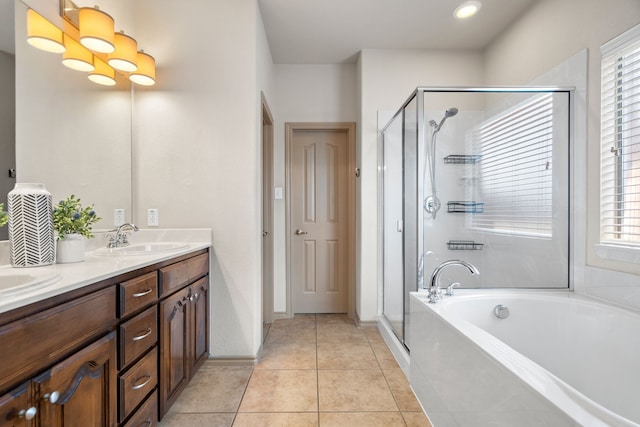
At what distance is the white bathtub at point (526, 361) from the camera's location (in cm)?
80

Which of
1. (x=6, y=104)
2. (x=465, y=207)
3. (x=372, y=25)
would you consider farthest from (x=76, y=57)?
(x=465, y=207)

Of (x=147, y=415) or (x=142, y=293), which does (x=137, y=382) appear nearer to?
(x=147, y=415)

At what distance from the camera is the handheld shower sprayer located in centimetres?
202

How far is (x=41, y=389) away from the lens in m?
0.79

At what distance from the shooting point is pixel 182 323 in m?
1.70

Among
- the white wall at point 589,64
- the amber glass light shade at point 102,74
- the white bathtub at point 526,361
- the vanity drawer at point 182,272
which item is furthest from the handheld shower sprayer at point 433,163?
the amber glass light shade at point 102,74

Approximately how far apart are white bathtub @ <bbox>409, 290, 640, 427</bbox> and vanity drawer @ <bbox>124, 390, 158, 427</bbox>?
1.32 m

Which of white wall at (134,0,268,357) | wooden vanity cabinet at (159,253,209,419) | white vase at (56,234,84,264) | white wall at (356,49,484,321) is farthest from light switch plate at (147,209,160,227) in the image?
white wall at (356,49,484,321)

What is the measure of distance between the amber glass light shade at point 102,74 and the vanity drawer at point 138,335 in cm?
146

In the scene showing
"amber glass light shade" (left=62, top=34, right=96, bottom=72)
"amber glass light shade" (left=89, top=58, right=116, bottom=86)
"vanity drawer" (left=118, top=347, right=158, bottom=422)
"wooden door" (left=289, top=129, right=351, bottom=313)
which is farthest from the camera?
"wooden door" (left=289, top=129, right=351, bottom=313)

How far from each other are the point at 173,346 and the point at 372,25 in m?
2.78

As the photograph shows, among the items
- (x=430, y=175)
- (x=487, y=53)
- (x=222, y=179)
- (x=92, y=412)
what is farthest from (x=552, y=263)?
(x=92, y=412)

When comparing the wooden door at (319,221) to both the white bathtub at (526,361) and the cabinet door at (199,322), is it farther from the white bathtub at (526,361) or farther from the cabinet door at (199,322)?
the white bathtub at (526,361)

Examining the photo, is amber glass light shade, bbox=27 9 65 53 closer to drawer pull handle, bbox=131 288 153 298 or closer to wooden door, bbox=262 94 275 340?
drawer pull handle, bbox=131 288 153 298
